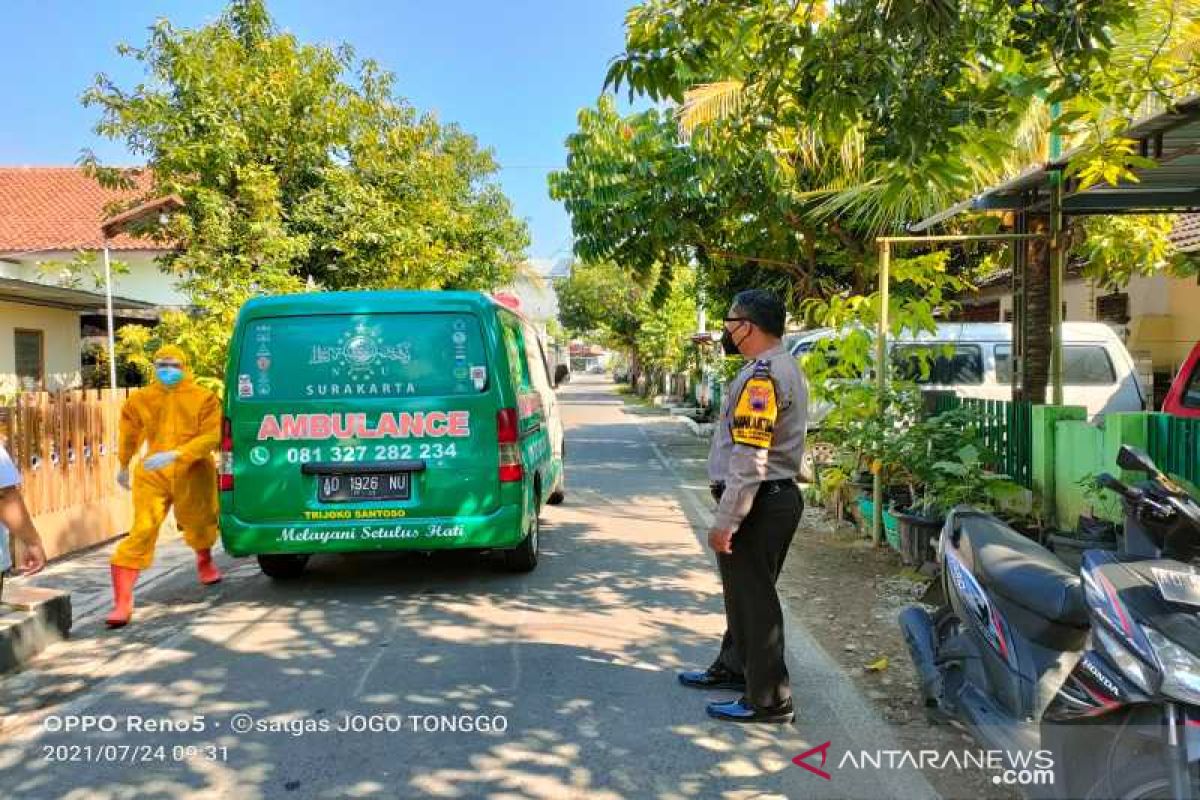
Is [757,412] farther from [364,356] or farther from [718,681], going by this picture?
[364,356]

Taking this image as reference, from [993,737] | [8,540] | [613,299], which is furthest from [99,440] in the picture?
[613,299]

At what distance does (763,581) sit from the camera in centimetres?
380

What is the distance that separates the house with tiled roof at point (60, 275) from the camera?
13.5 metres

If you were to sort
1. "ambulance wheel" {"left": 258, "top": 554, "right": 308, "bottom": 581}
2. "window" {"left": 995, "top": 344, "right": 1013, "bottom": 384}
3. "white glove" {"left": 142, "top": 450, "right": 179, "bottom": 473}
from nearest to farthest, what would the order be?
"white glove" {"left": 142, "top": 450, "right": 179, "bottom": 473} < "ambulance wheel" {"left": 258, "top": 554, "right": 308, "bottom": 581} < "window" {"left": 995, "top": 344, "right": 1013, "bottom": 384}

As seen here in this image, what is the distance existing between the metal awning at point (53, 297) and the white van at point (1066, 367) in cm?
1019

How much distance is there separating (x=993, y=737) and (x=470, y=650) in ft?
8.77

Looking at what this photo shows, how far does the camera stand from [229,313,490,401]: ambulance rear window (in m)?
5.86

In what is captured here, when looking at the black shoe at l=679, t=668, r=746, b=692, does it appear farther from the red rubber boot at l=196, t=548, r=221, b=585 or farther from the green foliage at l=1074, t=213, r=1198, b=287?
the green foliage at l=1074, t=213, r=1198, b=287

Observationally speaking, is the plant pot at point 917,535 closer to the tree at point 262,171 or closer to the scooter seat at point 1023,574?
the scooter seat at point 1023,574

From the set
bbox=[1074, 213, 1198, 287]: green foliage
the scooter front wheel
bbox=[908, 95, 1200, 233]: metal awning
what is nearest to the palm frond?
bbox=[908, 95, 1200, 233]: metal awning

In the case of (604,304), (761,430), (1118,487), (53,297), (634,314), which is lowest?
(1118,487)

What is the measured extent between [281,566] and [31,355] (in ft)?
35.0

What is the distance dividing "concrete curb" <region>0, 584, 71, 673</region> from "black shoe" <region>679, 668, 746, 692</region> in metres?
3.45

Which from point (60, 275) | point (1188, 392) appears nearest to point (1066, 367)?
point (1188, 392)
